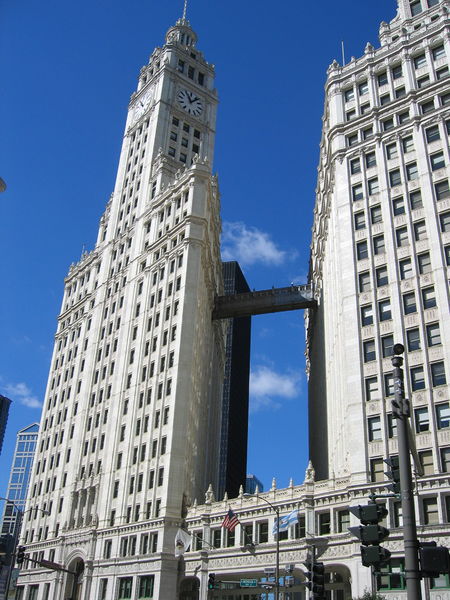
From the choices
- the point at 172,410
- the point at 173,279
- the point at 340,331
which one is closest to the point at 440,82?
the point at 340,331

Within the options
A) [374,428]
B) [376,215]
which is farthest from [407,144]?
[374,428]

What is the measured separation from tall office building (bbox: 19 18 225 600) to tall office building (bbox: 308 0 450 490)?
18.1 m

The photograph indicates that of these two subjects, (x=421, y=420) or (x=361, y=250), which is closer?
(x=421, y=420)

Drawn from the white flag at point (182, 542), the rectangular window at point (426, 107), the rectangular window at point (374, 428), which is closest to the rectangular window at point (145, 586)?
the white flag at point (182, 542)

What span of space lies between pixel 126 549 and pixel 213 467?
2553cm

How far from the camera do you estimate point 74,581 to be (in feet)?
258

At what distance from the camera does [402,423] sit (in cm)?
1805

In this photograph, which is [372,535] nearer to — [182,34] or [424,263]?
[424,263]

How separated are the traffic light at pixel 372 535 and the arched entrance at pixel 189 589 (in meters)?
56.5

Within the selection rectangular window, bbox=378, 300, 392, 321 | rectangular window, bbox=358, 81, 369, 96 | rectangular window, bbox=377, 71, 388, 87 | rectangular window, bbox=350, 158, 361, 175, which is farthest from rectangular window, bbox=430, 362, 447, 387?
rectangular window, bbox=358, 81, 369, 96

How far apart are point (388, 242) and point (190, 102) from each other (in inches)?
2561

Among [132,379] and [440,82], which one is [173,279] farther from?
[440,82]

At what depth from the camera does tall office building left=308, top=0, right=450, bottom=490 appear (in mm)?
53406

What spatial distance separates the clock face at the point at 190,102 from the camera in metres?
113
